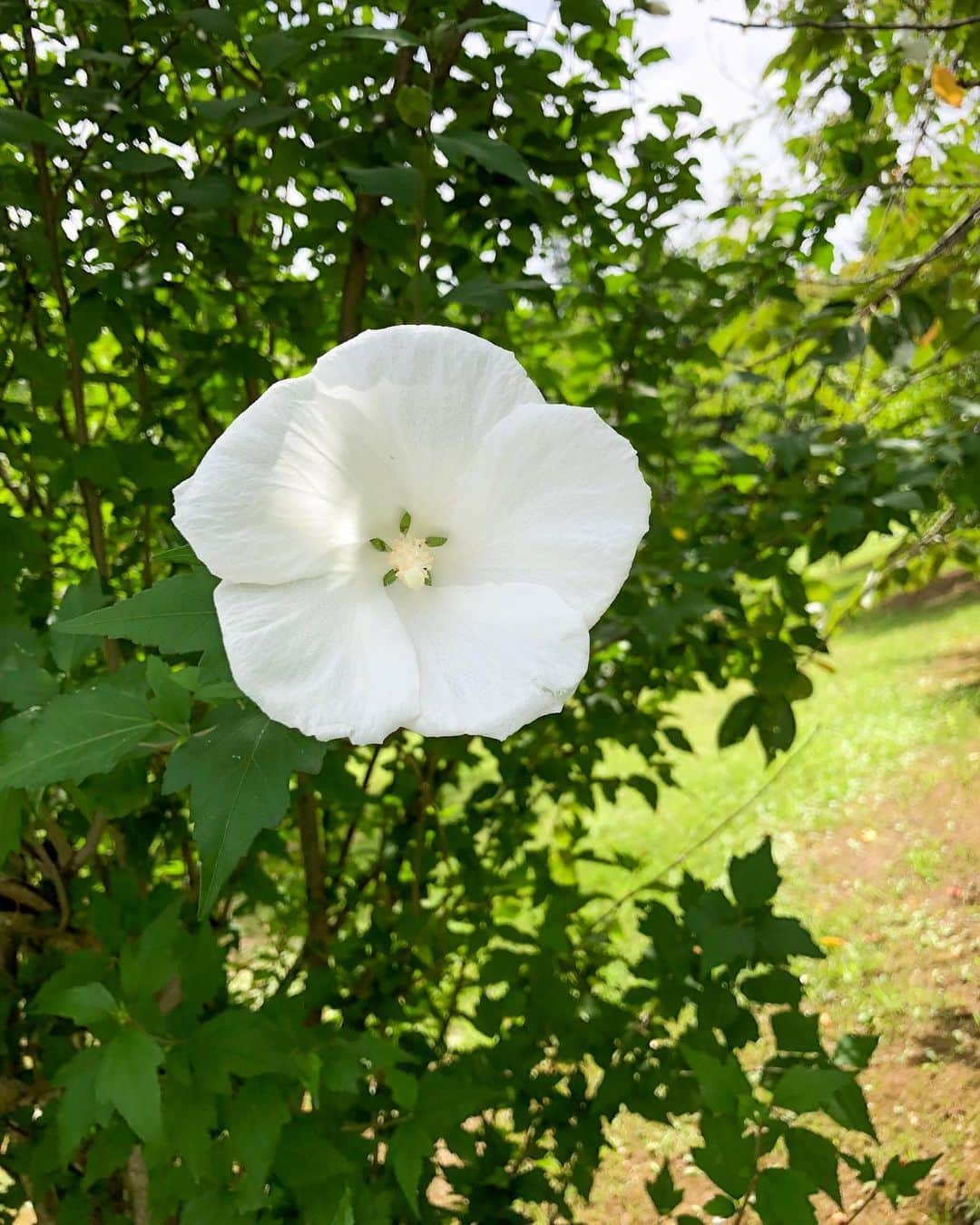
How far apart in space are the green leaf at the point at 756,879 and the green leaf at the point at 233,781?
1163mm

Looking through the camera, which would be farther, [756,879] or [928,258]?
[928,258]

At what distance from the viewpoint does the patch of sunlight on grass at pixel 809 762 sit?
6.82 metres

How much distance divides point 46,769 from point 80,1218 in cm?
131

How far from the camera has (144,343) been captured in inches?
85.5

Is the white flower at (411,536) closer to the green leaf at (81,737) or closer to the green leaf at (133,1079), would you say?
the green leaf at (81,737)

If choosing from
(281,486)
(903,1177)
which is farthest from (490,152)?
(903,1177)

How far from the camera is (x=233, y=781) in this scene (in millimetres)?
968

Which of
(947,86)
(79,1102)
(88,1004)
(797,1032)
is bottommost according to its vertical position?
(797,1032)

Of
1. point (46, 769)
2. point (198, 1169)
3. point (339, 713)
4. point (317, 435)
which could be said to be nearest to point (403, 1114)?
point (198, 1169)

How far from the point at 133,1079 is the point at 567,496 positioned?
89 centimetres

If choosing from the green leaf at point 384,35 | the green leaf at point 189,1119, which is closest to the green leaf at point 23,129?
the green leaf at point 384,35

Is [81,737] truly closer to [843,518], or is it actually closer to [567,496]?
[567,496]

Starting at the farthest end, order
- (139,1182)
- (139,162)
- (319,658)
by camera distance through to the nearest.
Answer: (139,1182) < (139,162) < (319,658)

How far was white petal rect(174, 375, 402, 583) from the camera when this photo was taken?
2.94 feet
